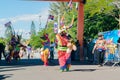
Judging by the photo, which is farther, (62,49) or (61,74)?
(62,49)

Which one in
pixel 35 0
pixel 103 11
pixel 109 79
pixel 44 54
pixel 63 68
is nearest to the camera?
pixel 109 79

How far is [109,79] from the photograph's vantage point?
562 inches

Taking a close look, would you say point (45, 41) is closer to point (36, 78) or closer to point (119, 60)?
point (119, 60)

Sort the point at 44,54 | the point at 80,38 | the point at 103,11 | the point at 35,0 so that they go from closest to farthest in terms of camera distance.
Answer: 1. the point at 44,54
2. the point at 35,0
3. the point at 80,38
4. the point at 103,11

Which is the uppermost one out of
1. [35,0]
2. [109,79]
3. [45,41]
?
[35,0]

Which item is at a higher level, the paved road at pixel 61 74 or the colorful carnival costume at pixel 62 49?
the colorful carnival costume at pixel 62 49

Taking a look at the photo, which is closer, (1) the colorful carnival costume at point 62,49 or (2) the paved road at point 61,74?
(2) the paved road at point 61,74

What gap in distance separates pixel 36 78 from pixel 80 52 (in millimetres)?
17907

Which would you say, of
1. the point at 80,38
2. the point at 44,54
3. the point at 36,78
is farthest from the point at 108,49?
the point at 80,38

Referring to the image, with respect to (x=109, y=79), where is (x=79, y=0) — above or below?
above

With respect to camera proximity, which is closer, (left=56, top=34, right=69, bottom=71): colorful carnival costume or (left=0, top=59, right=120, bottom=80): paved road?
(left=0, top=59, right=120, bottom=80): paved road

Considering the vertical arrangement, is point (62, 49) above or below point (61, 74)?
above

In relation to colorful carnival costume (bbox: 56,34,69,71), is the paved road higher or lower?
lower

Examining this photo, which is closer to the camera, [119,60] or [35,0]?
[119,60]
